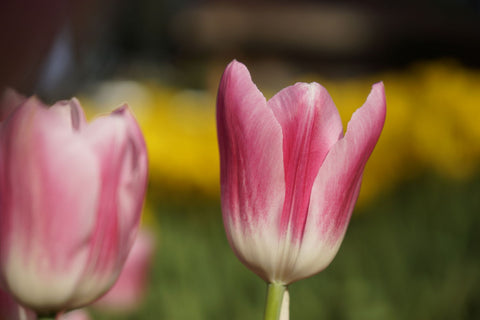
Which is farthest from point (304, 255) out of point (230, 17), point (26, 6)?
point (230, 17)

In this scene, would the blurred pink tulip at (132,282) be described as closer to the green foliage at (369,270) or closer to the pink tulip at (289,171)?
the pink tulip at (289,171)

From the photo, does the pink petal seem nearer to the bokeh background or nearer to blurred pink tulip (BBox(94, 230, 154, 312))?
the bokeh background

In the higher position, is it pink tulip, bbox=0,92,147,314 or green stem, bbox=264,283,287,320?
pink tulip, bbox=0,92,147,314

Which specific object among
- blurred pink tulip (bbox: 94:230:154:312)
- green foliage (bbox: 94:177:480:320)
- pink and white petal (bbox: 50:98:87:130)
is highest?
pink and white petal (bbox: 50:98:87:130)

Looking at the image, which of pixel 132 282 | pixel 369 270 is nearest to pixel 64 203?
pixel 132 282

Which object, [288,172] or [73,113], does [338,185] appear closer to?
[288,172]

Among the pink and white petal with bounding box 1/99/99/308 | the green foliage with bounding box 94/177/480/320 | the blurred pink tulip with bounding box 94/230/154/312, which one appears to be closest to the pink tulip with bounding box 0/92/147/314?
the pink and white petal with bounding box 1/99/99/308
